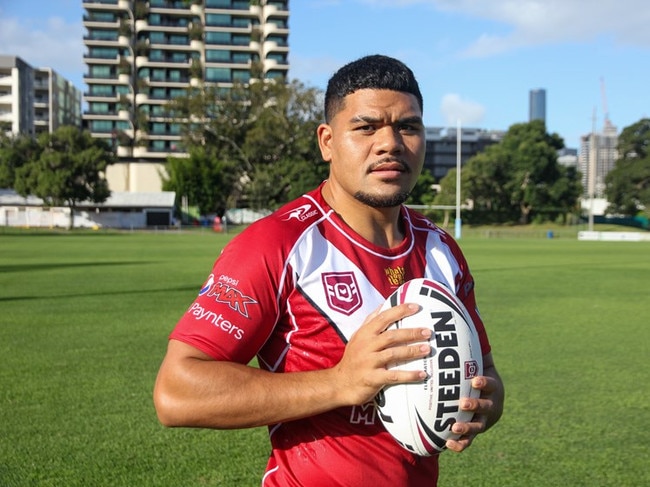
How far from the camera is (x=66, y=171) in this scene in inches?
2456

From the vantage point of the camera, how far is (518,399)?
6.77m

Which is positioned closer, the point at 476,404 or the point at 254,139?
the point at 476,404

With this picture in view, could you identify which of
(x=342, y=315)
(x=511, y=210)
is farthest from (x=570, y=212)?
(x=342, y=315)

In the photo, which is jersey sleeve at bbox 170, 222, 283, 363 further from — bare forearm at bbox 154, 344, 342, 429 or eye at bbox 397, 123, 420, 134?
eye at bbox 397, 123, 420, 134

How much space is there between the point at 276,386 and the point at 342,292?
374 mm

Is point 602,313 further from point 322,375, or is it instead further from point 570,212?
point 570,212

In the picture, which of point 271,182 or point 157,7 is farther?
point 157,7

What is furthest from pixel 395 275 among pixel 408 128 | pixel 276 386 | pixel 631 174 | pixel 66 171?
pixel 631 174

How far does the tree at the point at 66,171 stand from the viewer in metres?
62.4

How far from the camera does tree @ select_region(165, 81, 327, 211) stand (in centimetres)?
7212

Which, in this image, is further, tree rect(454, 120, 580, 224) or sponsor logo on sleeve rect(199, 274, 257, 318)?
tree rect(454, 120, 580, 224)

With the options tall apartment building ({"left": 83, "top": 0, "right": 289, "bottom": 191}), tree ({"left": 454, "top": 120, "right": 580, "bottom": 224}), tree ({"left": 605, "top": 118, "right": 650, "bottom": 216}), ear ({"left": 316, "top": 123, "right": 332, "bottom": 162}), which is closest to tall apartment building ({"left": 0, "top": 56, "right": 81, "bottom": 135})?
tall apartment building ({"left": 83, "top": 0, "right": 289, "bottom": 191})

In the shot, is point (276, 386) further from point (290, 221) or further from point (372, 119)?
point (372, 119)

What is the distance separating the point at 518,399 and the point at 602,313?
7.08 meters
